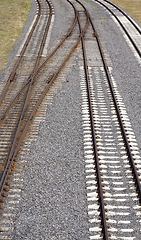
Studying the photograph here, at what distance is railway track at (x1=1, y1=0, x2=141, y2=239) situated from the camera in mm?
5797

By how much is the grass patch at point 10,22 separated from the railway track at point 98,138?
8.02 ft

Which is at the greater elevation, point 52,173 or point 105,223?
point 52,173

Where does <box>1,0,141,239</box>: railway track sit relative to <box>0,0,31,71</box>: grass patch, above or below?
below

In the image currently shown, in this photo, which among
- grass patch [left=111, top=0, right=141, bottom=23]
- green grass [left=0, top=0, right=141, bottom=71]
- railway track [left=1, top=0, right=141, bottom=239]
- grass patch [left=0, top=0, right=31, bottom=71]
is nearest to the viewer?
railway track [left=1, top=0, right=141, bottom=239]

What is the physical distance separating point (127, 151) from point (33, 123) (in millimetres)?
4298

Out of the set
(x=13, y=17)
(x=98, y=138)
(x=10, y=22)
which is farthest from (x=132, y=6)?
(x=98, y=138)

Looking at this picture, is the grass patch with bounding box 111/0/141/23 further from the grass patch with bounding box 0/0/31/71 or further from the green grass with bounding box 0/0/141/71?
the grass patch with bounding box 0/0/31/71

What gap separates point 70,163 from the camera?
23.6 ft

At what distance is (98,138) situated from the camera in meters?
8.25

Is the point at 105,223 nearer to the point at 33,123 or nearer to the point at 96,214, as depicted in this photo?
the point at 96,214

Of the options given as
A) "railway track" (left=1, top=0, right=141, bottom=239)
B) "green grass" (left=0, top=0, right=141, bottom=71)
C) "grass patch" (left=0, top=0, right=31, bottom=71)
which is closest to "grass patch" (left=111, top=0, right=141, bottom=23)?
"green grass" (left=0, top=0, right=141, bottom=71)

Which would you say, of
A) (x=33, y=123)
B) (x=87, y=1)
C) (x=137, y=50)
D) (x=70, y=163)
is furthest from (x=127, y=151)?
(x=87, y=1)

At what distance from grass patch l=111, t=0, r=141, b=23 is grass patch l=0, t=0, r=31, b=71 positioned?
12317mm

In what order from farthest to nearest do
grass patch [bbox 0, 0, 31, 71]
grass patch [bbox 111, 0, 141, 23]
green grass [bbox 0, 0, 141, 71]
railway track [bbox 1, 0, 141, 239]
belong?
grass patch [bbox 111, 0, 141, 23] → green grass [bbox 0, 0, 141, 71] → grass patch [bbox 0, 0, 31, 71] → railway track [bbox 1, 0, 141, 239]
